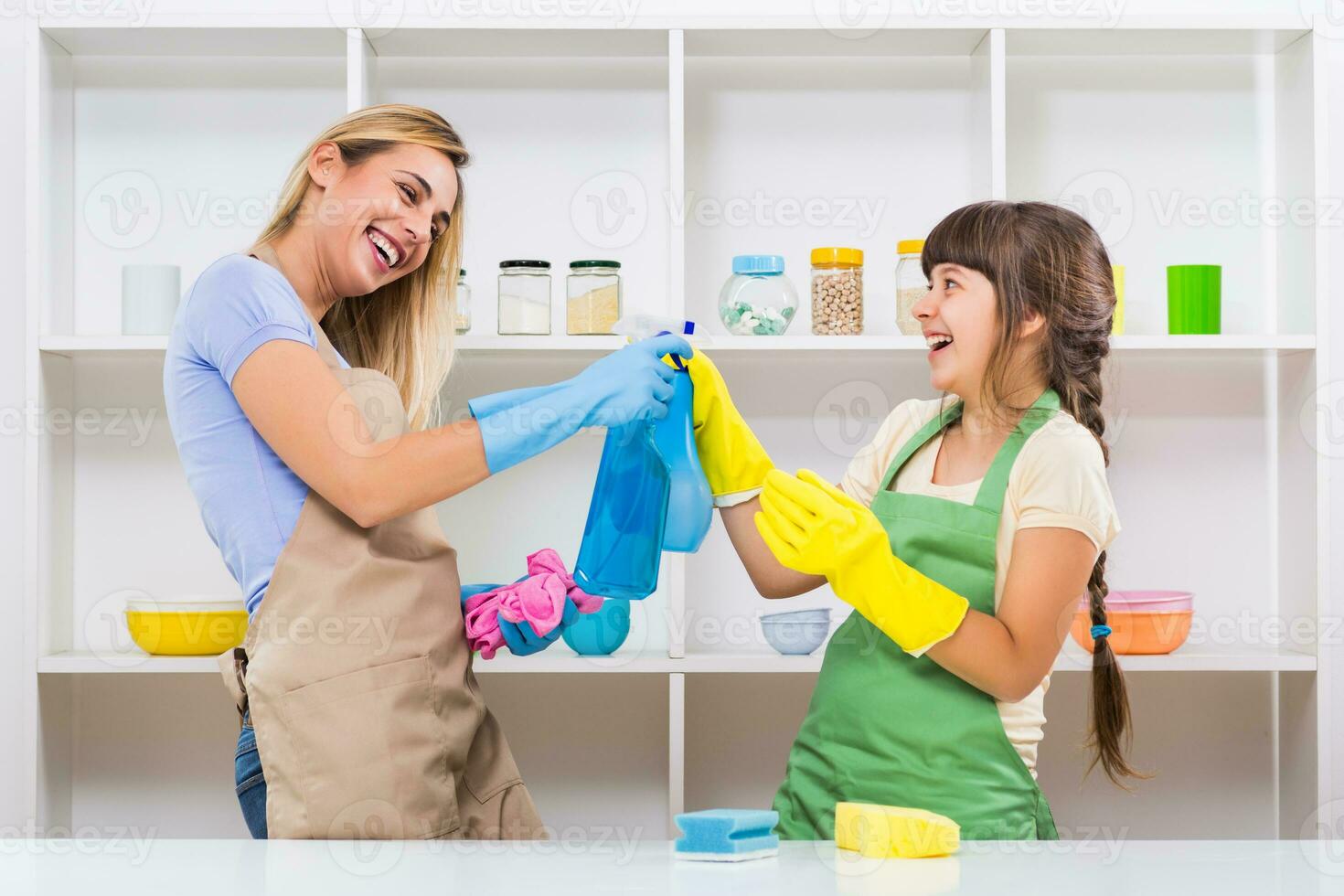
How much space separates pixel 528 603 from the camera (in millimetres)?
1229

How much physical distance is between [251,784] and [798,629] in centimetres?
89

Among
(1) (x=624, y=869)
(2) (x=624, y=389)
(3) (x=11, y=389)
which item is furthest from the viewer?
(3) (x=11, y=389)

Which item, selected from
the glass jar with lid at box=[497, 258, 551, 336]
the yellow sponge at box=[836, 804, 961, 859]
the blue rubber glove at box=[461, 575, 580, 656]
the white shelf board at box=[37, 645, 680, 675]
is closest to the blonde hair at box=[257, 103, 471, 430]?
the blue rubber glove at box=[461, 575, 580, 656]

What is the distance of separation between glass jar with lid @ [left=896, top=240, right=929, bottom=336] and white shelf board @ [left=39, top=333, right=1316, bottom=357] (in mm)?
38

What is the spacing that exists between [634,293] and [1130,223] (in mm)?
856

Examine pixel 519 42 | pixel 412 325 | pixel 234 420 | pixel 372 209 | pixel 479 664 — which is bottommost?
pixel 479 664

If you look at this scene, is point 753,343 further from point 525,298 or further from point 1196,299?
point 1196,299

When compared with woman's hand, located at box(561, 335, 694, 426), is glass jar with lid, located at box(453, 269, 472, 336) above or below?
above

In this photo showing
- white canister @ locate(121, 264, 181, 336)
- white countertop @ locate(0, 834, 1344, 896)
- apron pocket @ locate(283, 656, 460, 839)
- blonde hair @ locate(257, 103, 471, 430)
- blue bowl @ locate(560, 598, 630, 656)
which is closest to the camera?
white countertop @ locate(0, 834, 1344, 896)

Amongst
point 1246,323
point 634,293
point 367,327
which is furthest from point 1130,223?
point 367,327

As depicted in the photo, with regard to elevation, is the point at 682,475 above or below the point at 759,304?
below

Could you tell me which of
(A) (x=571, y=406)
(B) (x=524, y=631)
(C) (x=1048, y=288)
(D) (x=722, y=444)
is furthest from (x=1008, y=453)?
(B) (x=524, y=631)

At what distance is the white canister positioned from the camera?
182 cm

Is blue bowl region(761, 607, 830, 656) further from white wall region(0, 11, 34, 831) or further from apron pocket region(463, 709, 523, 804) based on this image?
white wall region(0, 11, 34, 831)
